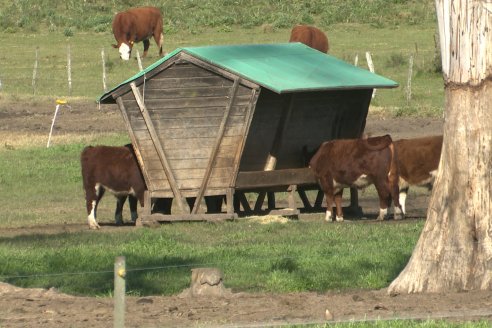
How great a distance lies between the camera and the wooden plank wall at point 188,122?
18.8m

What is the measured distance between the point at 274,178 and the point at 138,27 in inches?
1059

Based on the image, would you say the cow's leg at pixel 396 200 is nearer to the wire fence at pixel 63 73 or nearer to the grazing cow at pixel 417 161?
the grazing cow at pixel 417 161

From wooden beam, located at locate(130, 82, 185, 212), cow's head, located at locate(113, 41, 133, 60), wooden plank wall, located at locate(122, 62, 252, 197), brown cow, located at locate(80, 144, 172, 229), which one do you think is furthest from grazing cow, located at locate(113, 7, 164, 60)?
wooden beam, located at locate(130, 82, 185, 212)

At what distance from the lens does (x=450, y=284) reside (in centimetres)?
1105

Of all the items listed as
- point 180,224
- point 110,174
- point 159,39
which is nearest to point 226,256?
point 180,224

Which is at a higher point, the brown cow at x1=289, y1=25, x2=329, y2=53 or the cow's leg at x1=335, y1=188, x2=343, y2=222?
the cow's leg at x1=335, y1=188, x2=343, y2=222

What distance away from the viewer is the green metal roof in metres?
18.4

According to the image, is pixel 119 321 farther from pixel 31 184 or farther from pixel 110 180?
pixel 31 184

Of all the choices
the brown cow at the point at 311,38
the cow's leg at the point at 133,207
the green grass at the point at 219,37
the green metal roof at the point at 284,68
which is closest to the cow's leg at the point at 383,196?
the green metal roof at the point at 284,68

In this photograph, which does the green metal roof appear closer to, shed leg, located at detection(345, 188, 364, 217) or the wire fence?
shed leg, located at detection(345, 188, 364, 217)

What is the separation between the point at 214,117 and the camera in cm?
1889

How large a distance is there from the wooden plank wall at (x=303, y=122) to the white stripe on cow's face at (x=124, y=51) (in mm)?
21957

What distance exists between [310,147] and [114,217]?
3.30 m

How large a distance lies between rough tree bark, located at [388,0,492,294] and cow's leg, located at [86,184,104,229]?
27.4ft
